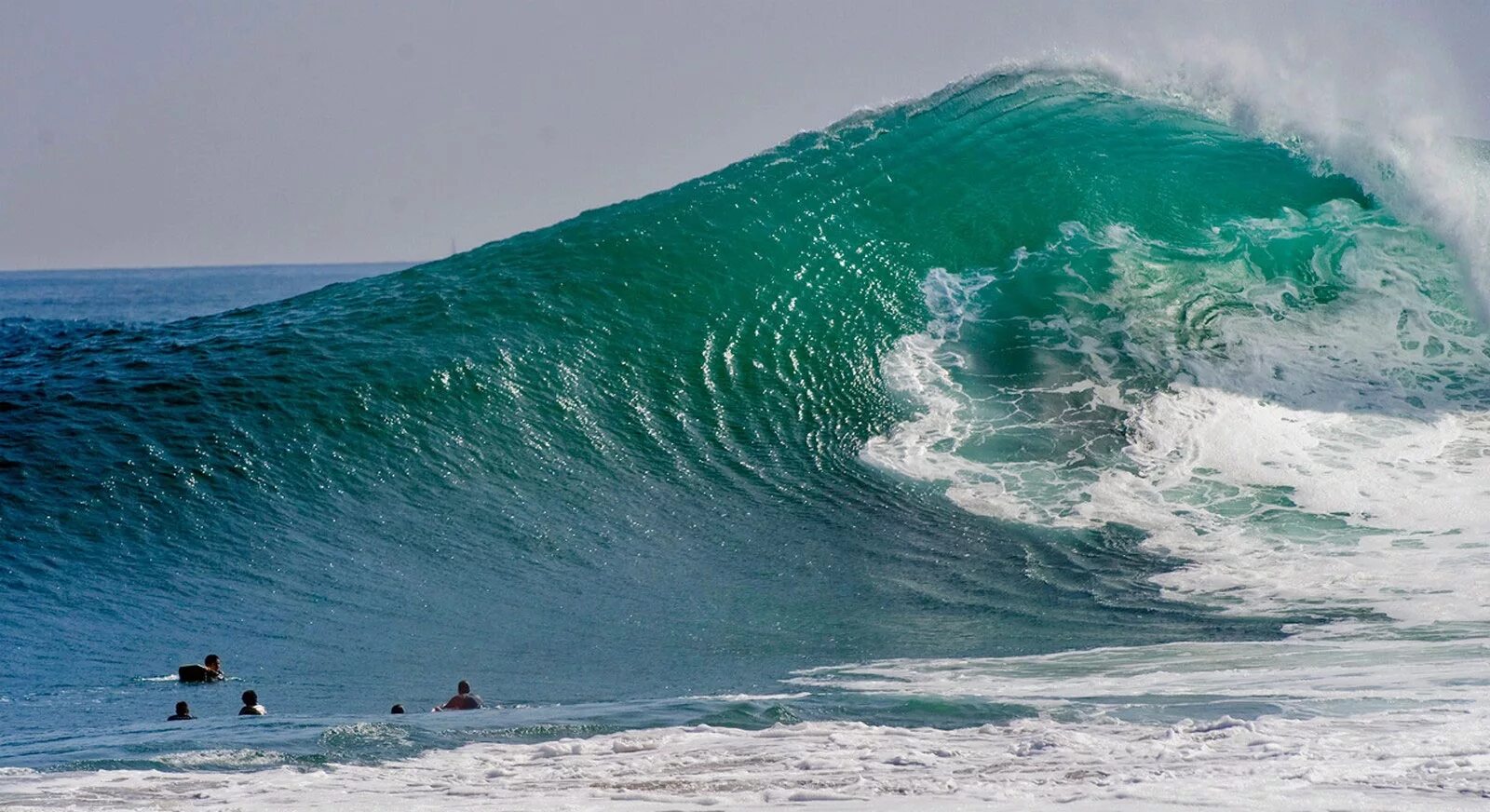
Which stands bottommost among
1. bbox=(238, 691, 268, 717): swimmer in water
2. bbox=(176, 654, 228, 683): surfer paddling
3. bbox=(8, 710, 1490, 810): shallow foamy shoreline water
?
bbox=(8, 710, 1490, 810): shallow foamy shoreline water

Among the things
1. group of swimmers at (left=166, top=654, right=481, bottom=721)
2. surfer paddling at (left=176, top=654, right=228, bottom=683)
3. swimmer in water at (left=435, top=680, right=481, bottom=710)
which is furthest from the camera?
surfer paddling at (left=176, top=654, right=228, bottom=683)

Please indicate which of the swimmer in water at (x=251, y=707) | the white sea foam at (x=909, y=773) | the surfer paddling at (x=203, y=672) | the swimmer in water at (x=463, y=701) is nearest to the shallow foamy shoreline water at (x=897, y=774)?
the white sea foam at (x=909, y=773)

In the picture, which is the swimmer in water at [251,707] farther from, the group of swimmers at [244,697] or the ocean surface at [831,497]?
the ocean surface at [831,497]

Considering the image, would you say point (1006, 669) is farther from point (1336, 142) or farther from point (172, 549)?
point (1336, 142)

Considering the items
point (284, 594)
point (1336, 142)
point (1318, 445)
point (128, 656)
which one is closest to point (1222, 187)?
point (1336, 142)

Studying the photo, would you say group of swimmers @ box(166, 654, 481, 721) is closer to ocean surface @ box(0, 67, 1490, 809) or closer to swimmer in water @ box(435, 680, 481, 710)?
swimmer in water @ box(435, 680, 481, 710)

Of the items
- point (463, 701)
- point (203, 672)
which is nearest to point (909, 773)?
point (463, 701)

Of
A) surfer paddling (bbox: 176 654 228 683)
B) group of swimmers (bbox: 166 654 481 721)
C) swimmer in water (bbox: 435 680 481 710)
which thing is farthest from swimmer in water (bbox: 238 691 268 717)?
swimmer in water (bbox: 435 680 481 710)
